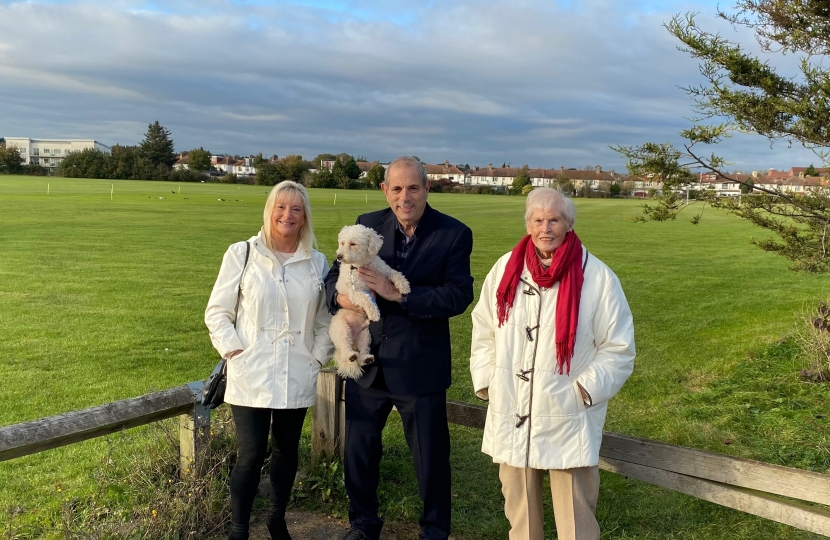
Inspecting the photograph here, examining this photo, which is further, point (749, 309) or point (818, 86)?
point (749, 309)

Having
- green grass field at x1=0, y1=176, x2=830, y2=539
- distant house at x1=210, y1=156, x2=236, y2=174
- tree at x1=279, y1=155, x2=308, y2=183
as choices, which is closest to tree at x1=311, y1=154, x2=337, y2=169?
tree at x1=279, y1=155, x2=308, y2=183

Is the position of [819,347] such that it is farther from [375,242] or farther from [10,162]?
[10,162]

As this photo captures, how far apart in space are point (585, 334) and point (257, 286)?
194 cm

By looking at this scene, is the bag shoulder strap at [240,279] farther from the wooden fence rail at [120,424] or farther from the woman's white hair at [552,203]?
the woman's white hair at [552,203]

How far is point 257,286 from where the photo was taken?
377cm

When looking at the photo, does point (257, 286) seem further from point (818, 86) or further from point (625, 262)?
point (625, 262)

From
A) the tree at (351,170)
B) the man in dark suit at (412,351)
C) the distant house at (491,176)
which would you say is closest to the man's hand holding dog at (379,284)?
the man in dark suit at (412,351)

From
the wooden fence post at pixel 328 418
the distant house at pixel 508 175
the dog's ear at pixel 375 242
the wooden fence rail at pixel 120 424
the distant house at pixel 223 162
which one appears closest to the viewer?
the wooden fence rail at pixel 120 424

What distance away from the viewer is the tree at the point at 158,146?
329 ft

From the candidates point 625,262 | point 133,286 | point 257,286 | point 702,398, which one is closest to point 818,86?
point 702,398

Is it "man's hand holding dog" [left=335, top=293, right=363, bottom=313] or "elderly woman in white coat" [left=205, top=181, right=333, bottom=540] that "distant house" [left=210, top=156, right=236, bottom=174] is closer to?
"elderly woman in white coat" [left=205, top=181, right=333, bottom=540]

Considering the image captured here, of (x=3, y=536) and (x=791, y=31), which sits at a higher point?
(x=791, y=31)

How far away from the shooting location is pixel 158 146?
102 metres

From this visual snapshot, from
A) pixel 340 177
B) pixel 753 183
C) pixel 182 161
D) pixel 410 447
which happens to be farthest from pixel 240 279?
pixel 182 161
